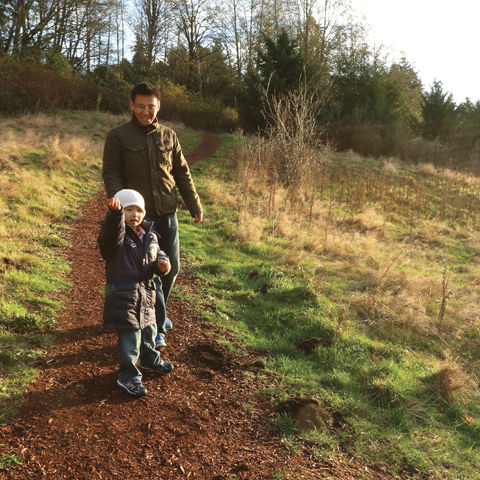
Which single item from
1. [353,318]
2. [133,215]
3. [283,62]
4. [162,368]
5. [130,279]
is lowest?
[353,318]

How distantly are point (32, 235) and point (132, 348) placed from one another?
3847mm

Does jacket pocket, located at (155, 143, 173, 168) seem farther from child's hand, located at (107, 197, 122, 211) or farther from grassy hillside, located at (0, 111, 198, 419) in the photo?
grassy hillside, located at (0, 111, 198, 419)

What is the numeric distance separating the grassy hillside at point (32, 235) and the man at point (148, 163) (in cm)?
117

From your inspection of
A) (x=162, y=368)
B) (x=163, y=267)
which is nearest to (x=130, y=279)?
(x=163, y=267)

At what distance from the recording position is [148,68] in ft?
93.4

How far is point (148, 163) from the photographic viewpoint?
11.0 ft

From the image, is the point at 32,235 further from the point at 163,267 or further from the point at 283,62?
the point at 283,62

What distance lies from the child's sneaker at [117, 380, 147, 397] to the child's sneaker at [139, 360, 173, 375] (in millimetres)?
331

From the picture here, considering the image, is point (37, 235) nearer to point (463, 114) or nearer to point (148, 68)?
point (148, 68)

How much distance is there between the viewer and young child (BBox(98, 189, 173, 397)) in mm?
2861

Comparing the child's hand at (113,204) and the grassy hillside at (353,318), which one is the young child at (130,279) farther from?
the grassy hillside at (353,318)

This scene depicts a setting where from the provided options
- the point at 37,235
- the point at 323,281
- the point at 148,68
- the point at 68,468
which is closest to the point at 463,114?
the point at 148,68

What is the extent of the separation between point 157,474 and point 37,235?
466 centimetres

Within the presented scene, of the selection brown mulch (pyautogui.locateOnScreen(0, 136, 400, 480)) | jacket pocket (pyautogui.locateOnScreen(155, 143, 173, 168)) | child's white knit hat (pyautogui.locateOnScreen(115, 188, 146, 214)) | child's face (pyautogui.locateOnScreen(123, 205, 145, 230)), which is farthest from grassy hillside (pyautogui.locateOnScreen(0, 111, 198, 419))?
jacket pocket (pyautogui.locateOnScreen(155, 143, 173, 168))
